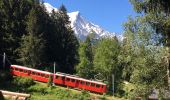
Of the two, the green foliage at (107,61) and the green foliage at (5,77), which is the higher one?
the green foliage at (107,61)

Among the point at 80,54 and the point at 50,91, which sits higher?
the point at 80,54

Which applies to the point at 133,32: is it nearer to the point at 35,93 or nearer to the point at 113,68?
the point at 35,93

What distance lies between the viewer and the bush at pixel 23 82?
2849 inches

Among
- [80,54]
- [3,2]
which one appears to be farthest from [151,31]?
[80,54]

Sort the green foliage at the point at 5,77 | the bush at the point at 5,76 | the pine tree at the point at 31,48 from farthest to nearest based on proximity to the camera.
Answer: the pine tree at the point at 31,48 < the bush at the point at 5,76 < the green foliage at the point at 5,77

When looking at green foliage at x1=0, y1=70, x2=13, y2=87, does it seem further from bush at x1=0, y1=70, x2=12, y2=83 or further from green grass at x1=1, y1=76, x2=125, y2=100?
green grass at x1=1, y1=76, x2=125, y2=100

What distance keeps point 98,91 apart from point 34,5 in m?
25.8

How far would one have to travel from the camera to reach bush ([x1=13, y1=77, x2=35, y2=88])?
72.4 meters

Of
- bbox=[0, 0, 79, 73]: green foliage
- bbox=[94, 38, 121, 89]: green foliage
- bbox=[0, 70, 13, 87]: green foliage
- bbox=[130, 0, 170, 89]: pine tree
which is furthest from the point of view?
bbox=[94, 38, 121, 89]: green foliage

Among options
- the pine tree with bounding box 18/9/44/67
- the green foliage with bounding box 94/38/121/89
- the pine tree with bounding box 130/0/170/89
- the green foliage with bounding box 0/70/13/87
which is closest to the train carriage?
the green foliage with bounding box 0/70/13/87

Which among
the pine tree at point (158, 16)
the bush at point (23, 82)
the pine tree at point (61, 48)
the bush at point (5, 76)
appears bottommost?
the bush at point (23, 82)

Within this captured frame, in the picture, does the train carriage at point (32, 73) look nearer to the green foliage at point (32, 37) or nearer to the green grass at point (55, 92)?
the green grass at point (55, 92)

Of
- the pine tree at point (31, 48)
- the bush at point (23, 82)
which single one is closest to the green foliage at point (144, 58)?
the bush at point (23, 82)

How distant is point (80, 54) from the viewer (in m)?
97.9
